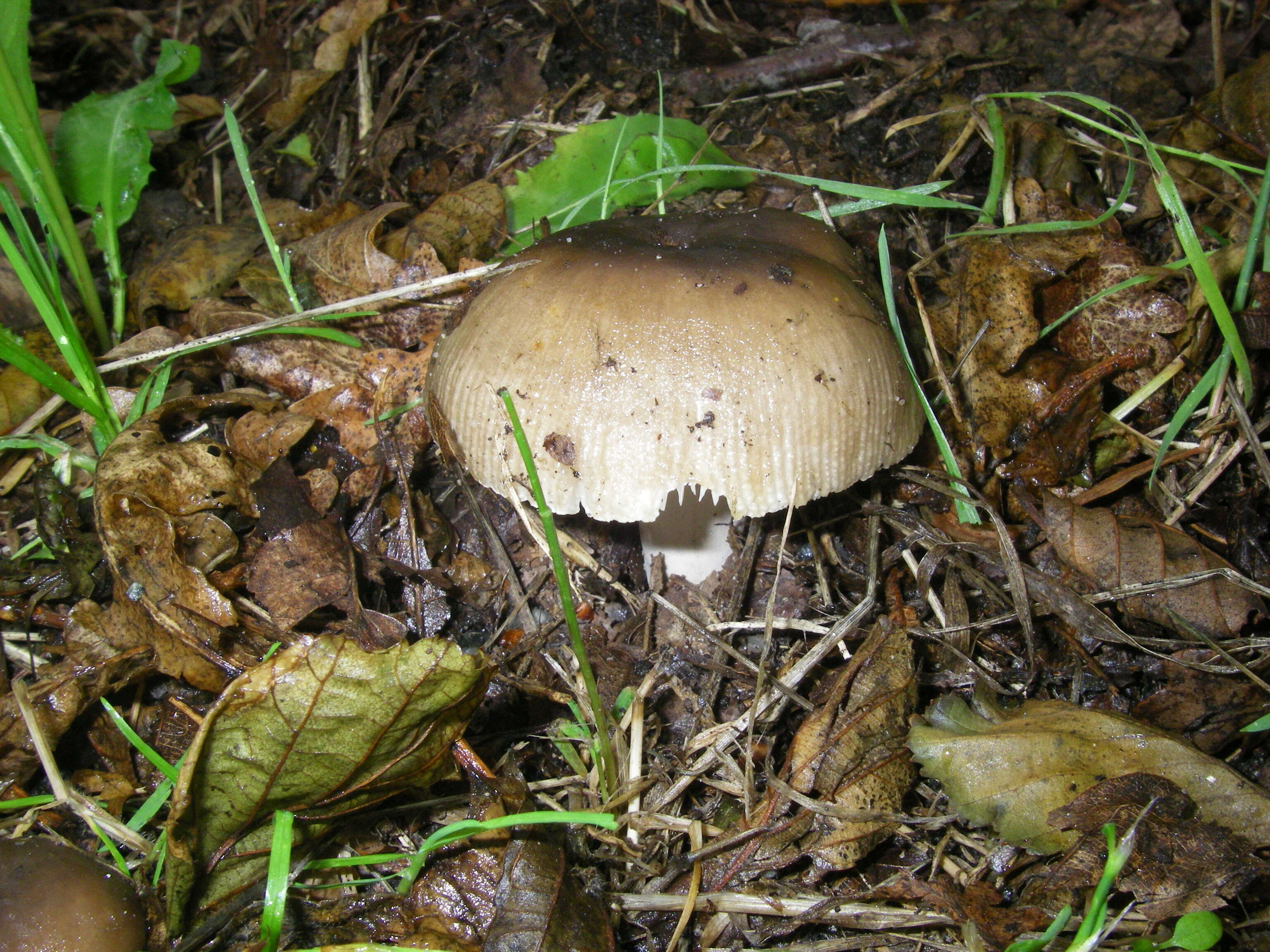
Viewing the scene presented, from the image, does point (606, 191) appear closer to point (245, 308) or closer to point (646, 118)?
point (646, 118)

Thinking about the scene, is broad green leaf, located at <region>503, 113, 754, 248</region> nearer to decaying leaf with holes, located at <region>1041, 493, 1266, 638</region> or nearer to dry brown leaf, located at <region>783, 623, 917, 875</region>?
decaying leaf with holes, located at <region>1041, 493, 1266, 638</region>

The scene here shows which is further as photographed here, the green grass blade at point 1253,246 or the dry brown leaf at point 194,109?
the dry brown leaf at point 194,109

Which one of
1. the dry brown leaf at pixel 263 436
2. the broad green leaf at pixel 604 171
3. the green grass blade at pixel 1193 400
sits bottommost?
the green grass blade at pixel 1193 400

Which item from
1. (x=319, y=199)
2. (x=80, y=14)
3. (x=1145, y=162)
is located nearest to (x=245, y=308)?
(x=319, y=199)

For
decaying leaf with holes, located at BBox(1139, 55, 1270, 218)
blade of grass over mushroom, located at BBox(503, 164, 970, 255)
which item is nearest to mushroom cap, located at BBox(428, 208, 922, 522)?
blade of grass over mushroom, located at BBox(503, 164, 970, 255)

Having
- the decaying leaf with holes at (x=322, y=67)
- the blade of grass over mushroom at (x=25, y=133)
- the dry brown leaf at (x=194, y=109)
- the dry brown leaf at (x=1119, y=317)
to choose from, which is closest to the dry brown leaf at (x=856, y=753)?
the dry brown leaf at (x=1119, y=317)

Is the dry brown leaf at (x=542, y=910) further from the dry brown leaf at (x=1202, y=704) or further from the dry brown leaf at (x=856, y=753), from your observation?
the dry brown leaf at (x=1202, y=704)
